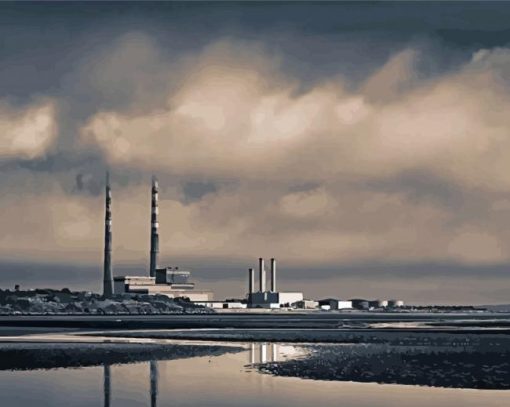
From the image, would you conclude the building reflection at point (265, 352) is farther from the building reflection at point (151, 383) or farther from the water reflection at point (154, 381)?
the building reflection at point (151, 383)

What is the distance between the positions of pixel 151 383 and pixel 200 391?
3814 millimetres

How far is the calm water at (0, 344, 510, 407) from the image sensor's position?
3862 centimetres

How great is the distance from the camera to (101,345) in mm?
77375

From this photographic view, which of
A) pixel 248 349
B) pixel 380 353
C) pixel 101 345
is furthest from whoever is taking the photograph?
pixel 101 345

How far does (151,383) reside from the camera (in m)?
46.0

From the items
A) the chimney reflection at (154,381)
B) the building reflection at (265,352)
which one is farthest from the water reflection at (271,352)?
the chimney reflection at (154,381)

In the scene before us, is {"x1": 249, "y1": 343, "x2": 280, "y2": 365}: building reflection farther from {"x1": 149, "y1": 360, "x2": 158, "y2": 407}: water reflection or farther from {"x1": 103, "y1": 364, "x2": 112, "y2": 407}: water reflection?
{"x1": 103, "y1": 364, "x2": 112, "y2": 407}: water reflection

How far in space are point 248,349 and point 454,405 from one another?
35.1 meters

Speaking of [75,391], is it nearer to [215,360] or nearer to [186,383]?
[186,383]

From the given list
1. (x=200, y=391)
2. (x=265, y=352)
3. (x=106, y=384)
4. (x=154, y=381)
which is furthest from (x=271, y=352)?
(x=200, y=391)

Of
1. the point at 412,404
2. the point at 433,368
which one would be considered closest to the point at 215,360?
the point at 433,368

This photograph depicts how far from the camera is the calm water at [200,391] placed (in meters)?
38.6

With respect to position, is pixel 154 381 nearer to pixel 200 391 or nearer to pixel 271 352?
pixel 200 391

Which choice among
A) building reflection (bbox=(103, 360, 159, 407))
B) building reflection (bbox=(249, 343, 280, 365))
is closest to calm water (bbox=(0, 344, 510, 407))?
building reflection (bbox=(103, 360, 159, 407))
